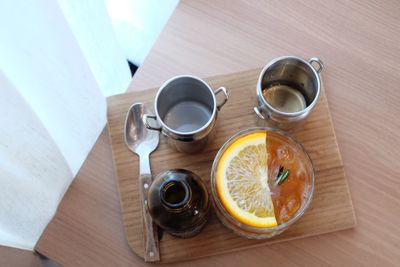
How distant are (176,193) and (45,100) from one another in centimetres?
25

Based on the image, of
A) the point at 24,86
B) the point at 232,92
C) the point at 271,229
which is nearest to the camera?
the point at 24,86

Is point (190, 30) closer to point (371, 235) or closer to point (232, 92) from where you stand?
point (232, 92)

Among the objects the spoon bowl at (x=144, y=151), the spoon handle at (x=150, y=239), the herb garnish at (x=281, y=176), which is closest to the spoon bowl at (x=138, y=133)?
the spoon bowl at (x=144, y=151)

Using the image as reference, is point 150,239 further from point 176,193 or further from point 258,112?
point 258,112

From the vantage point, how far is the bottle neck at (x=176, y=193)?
2.11 ft


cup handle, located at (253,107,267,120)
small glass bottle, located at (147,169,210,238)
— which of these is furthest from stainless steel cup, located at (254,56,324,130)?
small glass bottle, located at (147,169,210,238)

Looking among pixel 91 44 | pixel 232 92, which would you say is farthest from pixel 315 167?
pixel 91 44

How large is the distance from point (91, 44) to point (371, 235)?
61cm

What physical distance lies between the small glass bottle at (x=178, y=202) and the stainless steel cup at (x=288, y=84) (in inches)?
6.6

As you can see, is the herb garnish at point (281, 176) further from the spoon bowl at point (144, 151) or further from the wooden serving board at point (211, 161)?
the spoon bowl at point (144, 151)

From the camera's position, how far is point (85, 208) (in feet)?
Result: 2.56

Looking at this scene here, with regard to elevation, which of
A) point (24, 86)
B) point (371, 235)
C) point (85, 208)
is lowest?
point (371, 235)

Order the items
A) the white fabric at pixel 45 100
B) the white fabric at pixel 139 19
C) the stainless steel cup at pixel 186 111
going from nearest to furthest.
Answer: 1. the white fabric at pixel 45 100
2. the stainless steel cup at pixel 186 111
3. the white fabric at pixel 139 19

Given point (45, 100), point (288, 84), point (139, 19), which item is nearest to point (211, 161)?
point (288, 84)
